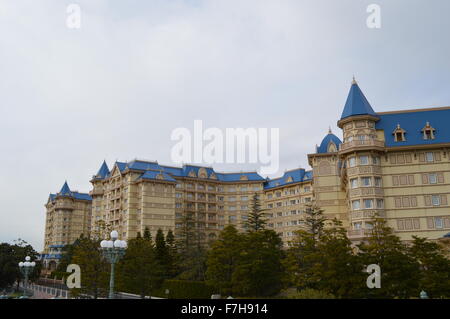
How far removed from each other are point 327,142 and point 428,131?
20481 millimetres

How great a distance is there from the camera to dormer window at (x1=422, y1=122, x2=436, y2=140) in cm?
4331

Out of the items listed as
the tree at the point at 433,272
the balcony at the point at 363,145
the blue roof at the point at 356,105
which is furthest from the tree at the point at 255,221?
the tree at the point at 433,272

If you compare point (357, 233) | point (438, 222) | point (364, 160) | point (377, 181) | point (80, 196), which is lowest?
point (357, 233)

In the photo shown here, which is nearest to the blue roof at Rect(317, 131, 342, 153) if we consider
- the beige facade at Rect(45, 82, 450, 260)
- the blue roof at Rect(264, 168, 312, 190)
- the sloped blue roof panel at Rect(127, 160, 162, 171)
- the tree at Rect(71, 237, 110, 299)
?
the beige facade at Rect(45, 82, 450, 260)

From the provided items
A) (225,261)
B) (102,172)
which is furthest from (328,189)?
(102,172)

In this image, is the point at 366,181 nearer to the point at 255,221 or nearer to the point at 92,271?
the point at 255,221

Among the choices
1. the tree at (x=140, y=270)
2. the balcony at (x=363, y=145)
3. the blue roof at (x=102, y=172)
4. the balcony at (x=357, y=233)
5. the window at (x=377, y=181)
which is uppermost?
the blue roof at (x=102, y=172)

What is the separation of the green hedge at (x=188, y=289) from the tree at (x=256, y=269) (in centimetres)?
533

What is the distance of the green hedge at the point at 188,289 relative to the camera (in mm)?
44688

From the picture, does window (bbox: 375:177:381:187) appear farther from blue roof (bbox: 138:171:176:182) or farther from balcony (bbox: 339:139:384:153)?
blue roof (bbox: 138:171:176:182)

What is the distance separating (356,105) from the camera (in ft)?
148

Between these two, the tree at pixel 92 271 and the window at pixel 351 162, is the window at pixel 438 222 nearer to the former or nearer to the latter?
the window at pixel 351 162

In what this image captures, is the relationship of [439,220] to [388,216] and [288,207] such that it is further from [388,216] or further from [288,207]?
[288,207]

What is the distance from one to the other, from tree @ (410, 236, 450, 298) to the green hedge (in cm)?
2222
